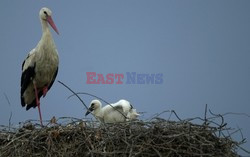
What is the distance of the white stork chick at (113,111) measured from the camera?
5809mm

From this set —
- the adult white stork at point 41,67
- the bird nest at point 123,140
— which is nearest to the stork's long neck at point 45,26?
the adult white stork at point 41,67

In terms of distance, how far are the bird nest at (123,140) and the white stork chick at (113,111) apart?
6.62 ft

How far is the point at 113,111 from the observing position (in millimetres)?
5863

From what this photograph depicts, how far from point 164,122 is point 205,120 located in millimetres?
322

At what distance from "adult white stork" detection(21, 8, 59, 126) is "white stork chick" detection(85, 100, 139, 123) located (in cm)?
70

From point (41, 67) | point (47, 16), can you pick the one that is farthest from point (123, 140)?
point (47, 16)

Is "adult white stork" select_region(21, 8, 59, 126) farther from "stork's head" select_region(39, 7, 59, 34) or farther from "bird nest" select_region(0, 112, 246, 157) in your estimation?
"bird nest" select_region(0, 112, 246, 157)

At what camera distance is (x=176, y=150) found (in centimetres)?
338

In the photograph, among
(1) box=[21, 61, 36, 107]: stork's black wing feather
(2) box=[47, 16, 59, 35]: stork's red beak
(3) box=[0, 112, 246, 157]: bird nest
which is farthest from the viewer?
(2) box=[47, 16, 59, 35]: stork's red beak

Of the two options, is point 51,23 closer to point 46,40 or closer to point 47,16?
point 47,16

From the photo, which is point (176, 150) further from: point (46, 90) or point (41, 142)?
point (46, 90)

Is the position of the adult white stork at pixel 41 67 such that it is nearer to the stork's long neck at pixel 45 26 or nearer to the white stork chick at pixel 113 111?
the stork's long neck at pixel 45 26

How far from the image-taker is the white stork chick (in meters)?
5.81

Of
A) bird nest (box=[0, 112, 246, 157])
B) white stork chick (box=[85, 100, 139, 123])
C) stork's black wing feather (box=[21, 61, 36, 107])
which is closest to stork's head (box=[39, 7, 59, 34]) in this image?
stork's black wing feather (box=[21, 61, 36, 107])
